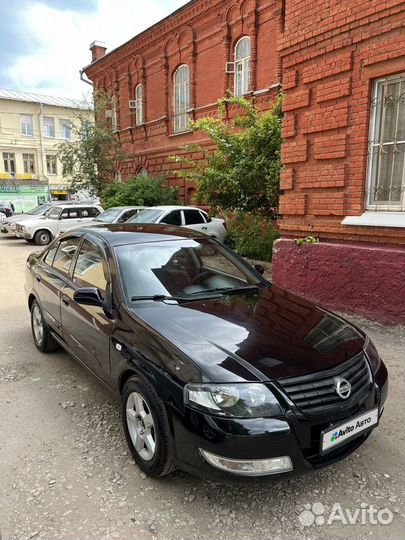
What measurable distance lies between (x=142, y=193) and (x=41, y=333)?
12737 millimetres

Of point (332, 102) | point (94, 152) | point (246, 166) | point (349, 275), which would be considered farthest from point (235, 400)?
point (94, 152)

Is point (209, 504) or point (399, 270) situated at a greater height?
point (399, 270)

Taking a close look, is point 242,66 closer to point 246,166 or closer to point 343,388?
point 246,166

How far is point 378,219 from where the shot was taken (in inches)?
217

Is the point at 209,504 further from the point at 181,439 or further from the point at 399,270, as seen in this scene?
the point at 399,270

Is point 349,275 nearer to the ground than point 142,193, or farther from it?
nearer to the ground

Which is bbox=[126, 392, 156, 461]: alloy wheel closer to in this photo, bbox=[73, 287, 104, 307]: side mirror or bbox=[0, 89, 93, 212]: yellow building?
bbox=[73, 287, 104, 307]: side mirror

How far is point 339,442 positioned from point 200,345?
97 centimetres

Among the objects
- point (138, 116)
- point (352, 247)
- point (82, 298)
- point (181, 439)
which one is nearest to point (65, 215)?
point (138, 116)

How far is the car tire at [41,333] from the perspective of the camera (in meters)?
4.70

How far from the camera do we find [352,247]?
5.78 metres

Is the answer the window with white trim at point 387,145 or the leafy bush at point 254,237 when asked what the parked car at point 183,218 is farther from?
the window with white trim at point 387,145

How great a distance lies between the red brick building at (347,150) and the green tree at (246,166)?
257 cm

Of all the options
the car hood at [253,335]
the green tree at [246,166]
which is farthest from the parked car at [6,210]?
the car hood at [253,335]
